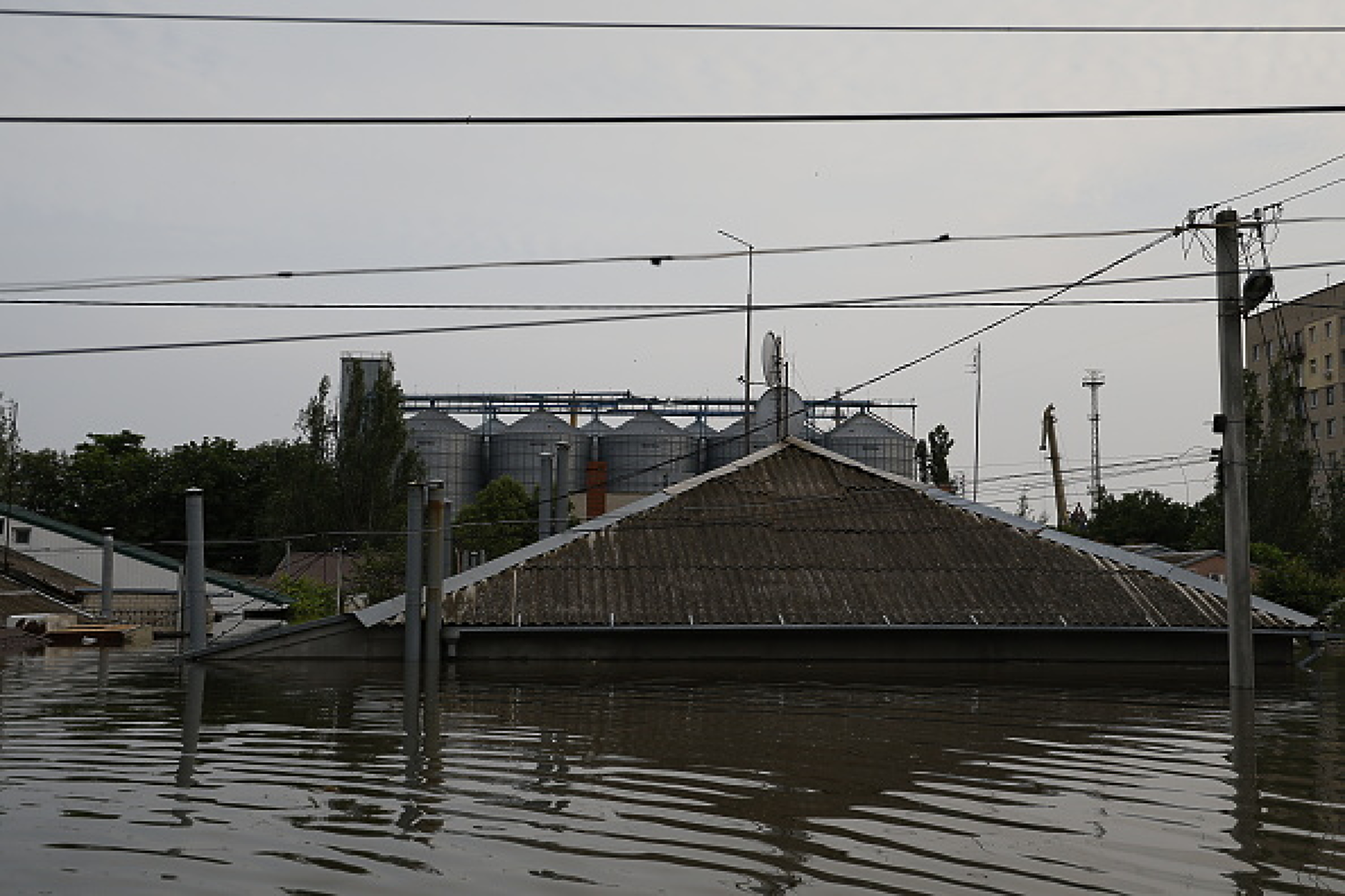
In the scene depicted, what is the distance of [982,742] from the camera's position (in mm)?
15242

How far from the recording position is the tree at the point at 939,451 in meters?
84.7

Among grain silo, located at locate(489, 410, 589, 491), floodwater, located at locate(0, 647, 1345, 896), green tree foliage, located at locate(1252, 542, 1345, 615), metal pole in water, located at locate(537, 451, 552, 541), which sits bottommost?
floodwater, located at locate(0, 647, 1345, 896)

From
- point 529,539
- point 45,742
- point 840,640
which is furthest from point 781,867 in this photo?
point 529,539

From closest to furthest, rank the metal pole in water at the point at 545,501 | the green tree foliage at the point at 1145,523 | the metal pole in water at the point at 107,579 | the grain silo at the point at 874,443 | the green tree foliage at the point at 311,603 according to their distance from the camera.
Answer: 1. the metal pole in water at the point at 545,501
2. the green tree foliage at the point at 311,603
3. the metal pole in water at the point at 107,579
4. the green tree foliage at the point at 1145,523
5. the grain silo at the point at 874,443

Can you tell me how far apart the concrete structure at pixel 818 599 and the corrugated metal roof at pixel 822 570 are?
0.04 metres

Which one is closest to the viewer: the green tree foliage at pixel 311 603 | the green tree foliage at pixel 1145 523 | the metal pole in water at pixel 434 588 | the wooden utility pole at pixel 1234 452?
the wooden utility pole at pixel 1234 452

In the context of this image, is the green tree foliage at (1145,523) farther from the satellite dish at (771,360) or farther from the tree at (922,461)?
the satellite dish at (771,360)

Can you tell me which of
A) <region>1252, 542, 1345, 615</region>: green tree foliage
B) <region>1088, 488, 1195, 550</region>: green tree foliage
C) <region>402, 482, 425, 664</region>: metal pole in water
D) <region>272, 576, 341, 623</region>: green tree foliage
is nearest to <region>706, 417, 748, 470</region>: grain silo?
<region>1088, 488, 1195, 550</region>: green tree foliage

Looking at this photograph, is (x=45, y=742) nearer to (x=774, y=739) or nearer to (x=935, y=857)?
(x=774, y=739)

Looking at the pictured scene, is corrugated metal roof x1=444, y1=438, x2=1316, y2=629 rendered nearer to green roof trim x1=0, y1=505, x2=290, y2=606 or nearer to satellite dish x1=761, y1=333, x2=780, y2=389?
satellite dish x1=761, y1=333, x2=780, y2=389

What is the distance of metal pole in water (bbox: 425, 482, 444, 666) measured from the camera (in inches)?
985

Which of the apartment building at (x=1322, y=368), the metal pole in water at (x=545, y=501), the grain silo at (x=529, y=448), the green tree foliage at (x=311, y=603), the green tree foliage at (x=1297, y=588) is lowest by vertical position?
the green tree foliage at (x=311, y=603)

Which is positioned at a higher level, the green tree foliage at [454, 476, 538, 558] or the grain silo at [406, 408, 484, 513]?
the grain silo at [406, 408, 484, 513]

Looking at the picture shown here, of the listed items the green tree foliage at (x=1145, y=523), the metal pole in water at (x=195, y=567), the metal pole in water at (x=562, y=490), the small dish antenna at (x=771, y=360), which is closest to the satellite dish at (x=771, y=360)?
the small dish antenna at (x=771, y=360)
